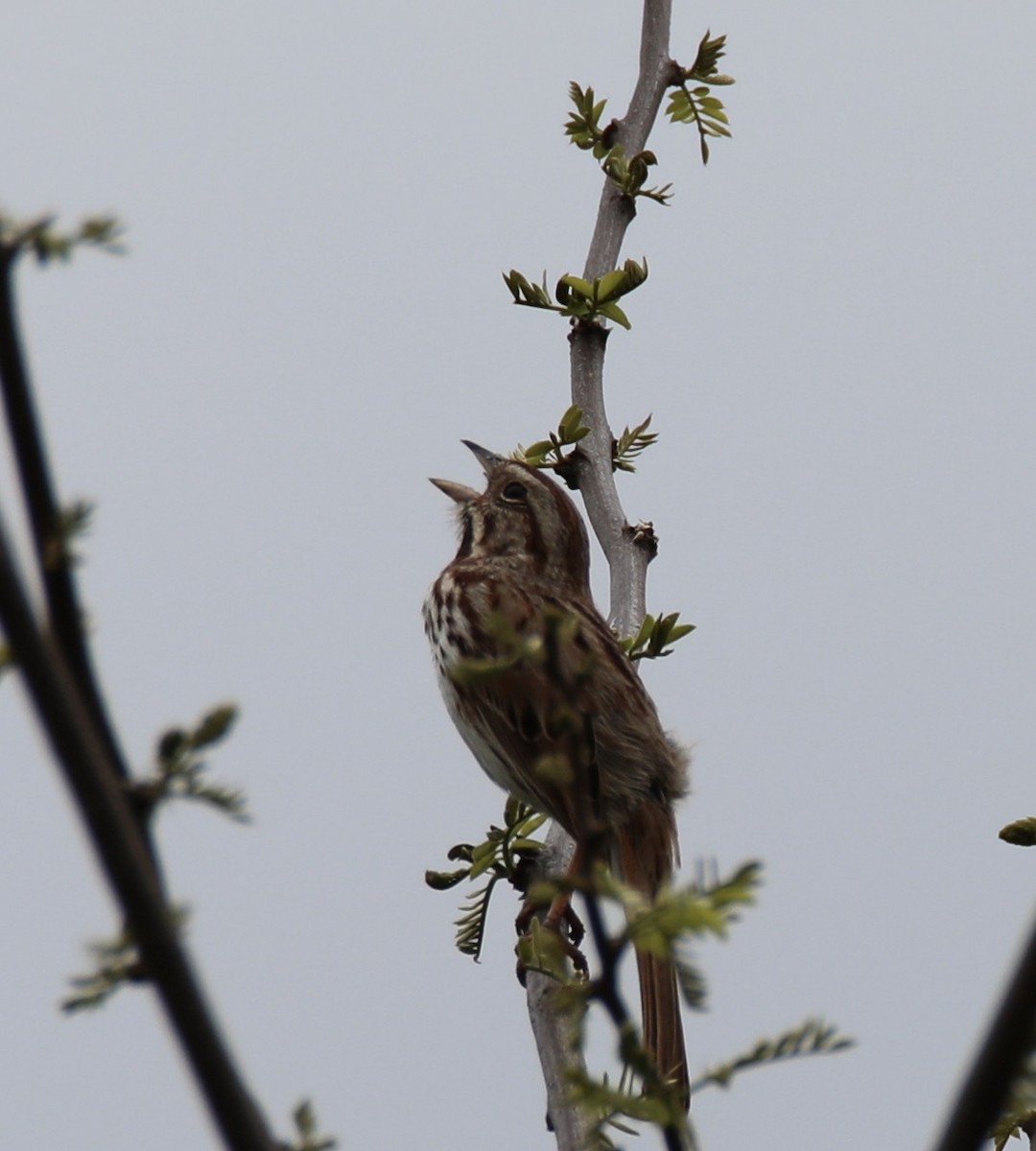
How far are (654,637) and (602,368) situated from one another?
2.60ft

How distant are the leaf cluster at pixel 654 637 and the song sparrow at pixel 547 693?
0.27 ft

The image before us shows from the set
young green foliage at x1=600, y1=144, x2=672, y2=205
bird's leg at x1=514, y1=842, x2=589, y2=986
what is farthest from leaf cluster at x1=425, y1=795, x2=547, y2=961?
young green foliage at x1=600, y1=144, x2=672, y2=205

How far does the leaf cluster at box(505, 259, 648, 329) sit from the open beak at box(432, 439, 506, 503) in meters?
1.37

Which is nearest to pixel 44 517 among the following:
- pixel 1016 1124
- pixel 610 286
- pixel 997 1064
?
pixel 997 1064

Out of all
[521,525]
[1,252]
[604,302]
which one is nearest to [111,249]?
[1,252]

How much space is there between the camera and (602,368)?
15.3 feet

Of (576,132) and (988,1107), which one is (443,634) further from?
(988,1107)

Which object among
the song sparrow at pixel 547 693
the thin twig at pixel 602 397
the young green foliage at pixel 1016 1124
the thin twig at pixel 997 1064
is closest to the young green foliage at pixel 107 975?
the thin twig at pixel 997 1064

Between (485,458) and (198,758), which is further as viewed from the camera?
(485,458)

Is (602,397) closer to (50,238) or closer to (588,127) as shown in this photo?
(588,127)

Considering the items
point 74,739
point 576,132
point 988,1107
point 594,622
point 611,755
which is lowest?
point 988,1107

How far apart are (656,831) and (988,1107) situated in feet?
11.5

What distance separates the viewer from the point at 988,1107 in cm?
132

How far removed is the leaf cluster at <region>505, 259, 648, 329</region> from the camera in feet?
14.4
